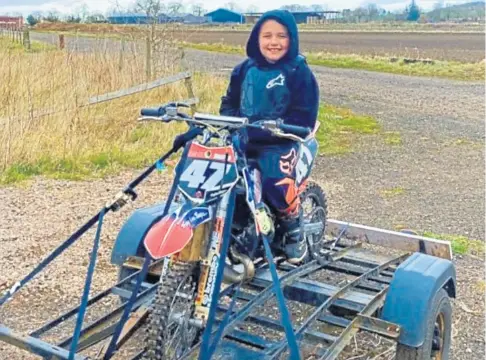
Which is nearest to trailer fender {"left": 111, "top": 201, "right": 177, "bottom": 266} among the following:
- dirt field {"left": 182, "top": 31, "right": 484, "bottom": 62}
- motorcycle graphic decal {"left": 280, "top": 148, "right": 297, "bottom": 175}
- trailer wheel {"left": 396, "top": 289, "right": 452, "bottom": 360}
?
motorcycle graphic decal {"left": 280, "top": 148, "right": 297, "bottom": 175}

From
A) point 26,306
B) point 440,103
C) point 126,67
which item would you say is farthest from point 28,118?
point 440,103

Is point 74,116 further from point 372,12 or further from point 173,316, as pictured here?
point 372,12

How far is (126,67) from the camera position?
1060 cm

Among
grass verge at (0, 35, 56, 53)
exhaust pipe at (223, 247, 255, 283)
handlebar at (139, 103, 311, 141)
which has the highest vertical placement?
grass verge at (0, 35, 56, 53)

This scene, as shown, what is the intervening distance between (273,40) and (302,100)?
358 millimetres

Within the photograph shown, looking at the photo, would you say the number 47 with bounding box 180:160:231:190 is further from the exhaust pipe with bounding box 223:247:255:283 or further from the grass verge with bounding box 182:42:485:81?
the grass verge with bounding box 182:42:485:81

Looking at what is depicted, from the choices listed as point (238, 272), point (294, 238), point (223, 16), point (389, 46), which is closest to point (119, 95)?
point (294, 238)

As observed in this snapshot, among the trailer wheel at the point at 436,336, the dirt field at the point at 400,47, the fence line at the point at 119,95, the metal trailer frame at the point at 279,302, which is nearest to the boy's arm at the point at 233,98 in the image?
the metal trailer frame at the point at 279,302

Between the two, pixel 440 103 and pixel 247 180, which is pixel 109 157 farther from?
pixel 440 103

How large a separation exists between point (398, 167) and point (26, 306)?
18.2ft

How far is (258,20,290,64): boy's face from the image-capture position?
352 centimetres

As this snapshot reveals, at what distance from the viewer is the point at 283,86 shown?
356 centimetres

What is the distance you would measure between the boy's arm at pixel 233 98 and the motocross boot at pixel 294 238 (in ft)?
2.27

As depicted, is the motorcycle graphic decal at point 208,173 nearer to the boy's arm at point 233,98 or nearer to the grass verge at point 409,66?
the boy's arm at point 233,98
